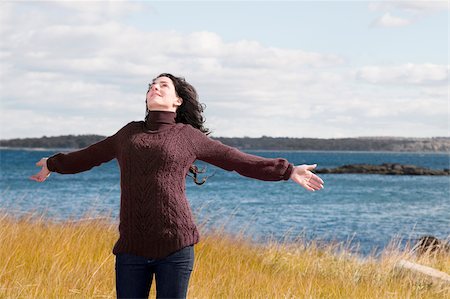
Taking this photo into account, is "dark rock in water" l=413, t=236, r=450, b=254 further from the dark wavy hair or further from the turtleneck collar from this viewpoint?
the turtleneck collar

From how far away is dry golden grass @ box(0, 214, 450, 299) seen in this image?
6309 millimetres

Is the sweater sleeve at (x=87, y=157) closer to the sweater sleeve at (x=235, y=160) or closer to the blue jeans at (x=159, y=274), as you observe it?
the sweater sleeve at (x=235, y=160)

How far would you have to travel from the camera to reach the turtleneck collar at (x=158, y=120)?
438 centimetres

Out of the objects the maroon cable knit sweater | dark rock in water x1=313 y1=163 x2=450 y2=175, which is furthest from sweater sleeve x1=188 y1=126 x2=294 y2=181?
dark rock in water x1=313 y1=163 x2=450 y2=175

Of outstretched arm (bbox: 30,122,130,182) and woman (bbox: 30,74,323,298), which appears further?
outstretched arm (bbox: 30,122,130,182)

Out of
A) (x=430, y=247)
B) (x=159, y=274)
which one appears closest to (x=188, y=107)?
(x=159, y=274)

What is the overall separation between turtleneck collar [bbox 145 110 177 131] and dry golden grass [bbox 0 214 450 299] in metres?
2.07

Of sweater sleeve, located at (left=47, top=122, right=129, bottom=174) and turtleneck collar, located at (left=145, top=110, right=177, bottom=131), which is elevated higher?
turtleneck collar, located at (left=145, top=110, right=177, bottom=131)

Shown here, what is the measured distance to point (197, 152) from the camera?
4398mm

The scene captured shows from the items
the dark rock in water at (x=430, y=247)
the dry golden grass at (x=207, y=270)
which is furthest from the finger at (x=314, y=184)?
the dark rock in water at (x=430, y=247)

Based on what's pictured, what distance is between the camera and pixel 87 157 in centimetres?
468

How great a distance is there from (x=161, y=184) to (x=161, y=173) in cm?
6

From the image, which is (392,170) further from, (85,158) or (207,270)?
(85,158)

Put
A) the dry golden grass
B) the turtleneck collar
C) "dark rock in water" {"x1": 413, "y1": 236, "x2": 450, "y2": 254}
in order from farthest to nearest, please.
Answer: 1. "dark rock in water" {"x1": 413, "y1": 236, "x2": 450, "y2": 254}
2. the dry golden grass
3. the turtleneck collar
